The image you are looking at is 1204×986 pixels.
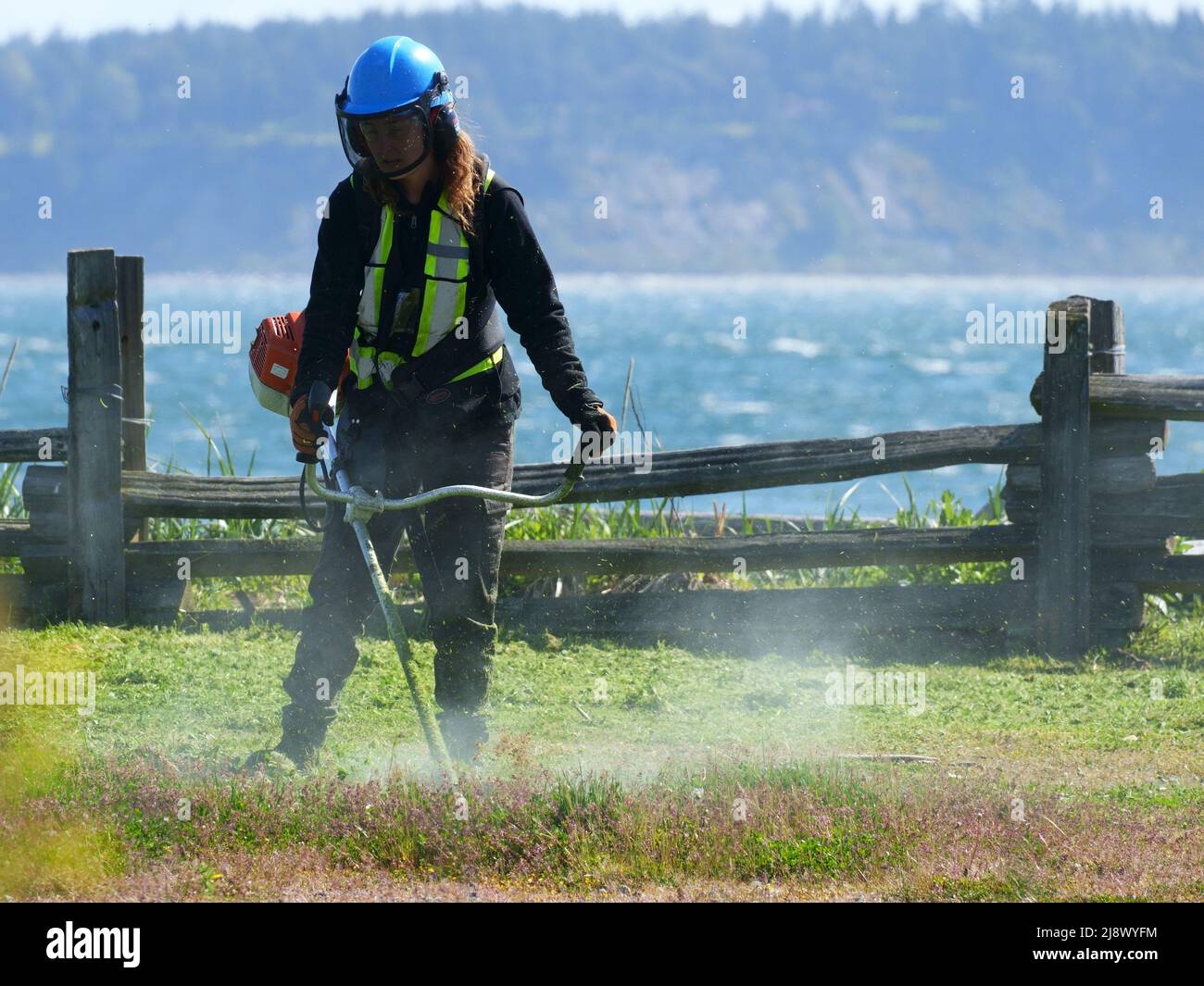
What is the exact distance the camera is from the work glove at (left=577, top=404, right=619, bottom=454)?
5633 mm

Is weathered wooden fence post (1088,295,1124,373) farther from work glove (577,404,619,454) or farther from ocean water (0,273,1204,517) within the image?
work glove (577,404,619,454)

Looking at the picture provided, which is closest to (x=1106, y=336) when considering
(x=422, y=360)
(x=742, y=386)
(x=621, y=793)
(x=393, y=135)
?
(x=422, y=360)

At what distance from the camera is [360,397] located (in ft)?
19.2

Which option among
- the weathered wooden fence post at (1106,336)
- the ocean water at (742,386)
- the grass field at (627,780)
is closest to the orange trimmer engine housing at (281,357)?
the grass field at (627,780)

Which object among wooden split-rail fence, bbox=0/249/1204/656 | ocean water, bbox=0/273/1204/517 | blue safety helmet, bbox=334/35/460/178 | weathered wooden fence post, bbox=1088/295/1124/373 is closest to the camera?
blue safety helmet, bbox=334/35/460/178

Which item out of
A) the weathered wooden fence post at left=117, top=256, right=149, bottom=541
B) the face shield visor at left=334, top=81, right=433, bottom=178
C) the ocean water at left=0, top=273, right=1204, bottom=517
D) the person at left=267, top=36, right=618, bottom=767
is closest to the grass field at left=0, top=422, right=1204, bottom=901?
the person at left=267, top=36, right=618, bottom=767

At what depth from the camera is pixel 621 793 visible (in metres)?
5.42

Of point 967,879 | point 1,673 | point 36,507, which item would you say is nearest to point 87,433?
point 36,507

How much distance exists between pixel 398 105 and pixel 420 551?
171cm

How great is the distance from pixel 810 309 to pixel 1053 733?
174 meters

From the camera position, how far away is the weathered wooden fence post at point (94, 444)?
8.77m

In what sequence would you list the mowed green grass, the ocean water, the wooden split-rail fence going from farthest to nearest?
the ocean water, the wooden split-rail fence, the mowed green grass

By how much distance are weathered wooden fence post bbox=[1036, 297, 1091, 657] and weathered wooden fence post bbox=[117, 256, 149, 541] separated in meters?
5.10
